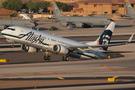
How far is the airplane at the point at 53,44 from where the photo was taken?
47.3 meters

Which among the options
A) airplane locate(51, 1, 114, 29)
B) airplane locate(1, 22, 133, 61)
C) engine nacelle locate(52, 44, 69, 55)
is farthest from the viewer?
airplane locate(51, 1, 114, 29)

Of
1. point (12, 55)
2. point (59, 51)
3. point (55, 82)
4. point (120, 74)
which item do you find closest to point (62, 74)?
point (55, 82)

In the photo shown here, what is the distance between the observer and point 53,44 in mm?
48500

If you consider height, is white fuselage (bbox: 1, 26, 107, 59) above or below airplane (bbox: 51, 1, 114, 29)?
above

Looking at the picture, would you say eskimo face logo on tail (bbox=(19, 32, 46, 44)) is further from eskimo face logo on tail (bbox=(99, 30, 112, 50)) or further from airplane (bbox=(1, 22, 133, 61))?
eskimo face logo on tail (bbox=(99, 30, 112, 50))

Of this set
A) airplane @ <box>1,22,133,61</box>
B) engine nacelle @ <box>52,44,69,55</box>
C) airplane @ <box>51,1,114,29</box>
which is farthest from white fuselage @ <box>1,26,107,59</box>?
airplane @ <box>51,1,114,29</box>

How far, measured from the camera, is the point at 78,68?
41.8 m

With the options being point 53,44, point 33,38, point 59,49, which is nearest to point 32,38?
point 33,38

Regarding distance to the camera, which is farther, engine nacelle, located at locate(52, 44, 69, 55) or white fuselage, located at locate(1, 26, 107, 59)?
white fuselage, located at locate(1, 26, 107, 59)

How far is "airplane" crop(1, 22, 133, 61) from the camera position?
1864 inches

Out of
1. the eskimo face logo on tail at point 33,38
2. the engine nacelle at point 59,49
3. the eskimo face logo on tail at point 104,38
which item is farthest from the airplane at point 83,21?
the engine nacelle at point 59,49

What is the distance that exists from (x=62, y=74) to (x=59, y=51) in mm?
11019

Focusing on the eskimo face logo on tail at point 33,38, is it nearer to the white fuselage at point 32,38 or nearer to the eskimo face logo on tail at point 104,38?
the white fuselage at point 32,38

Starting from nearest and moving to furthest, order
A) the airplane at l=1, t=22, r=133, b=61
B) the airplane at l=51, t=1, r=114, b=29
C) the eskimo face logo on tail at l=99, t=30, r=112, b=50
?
the airplane at l=1, t=22, r=133, b=61 → the eskimo face logo on tail at l=99, t=30, r=112, b=50 → the airplane at l=51, t=1, r=114, b=29
